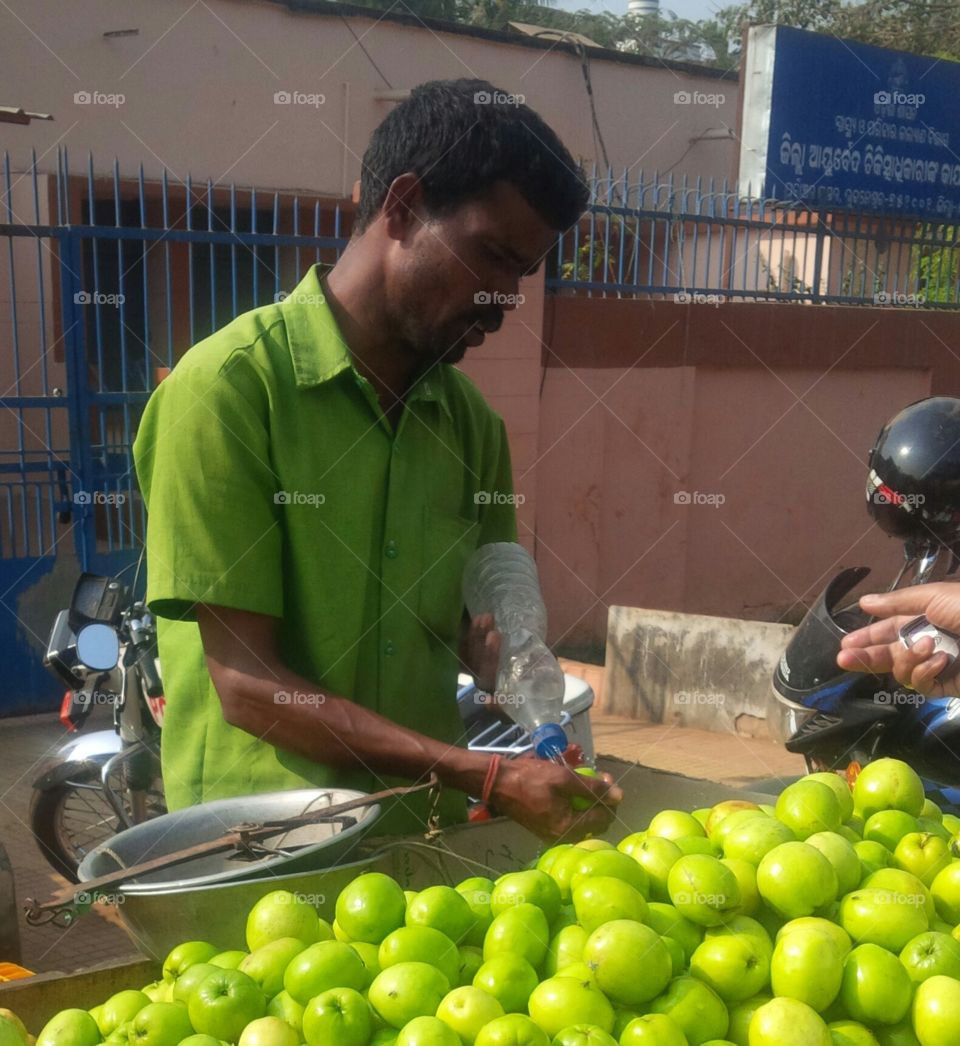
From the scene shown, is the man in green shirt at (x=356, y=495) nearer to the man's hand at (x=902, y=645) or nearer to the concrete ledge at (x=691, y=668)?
the man's hand at (x=902, y=645)

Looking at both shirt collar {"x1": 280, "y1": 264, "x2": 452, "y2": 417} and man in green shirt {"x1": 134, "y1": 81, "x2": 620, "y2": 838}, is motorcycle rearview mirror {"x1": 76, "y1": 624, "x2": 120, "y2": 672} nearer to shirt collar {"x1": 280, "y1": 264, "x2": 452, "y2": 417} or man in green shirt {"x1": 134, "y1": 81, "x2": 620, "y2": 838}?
man in green shirt {"x1": 134, "y1": 81, "x2": 620, "y2": 838}

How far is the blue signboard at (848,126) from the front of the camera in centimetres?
970

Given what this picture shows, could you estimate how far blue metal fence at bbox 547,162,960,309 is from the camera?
7824 mm

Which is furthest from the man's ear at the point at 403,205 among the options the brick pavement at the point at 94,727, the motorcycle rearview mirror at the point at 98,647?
the brick pavement at the point at 94,727

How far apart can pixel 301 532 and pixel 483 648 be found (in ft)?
1.35

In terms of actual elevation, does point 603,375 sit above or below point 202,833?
above

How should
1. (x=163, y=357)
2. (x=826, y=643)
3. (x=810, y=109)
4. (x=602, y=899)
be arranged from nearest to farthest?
(x=602, y=899), (x=826, y=643), (x=163, y=357), (x=810, y=109)

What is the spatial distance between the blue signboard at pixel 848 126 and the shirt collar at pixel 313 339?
803 centimetres

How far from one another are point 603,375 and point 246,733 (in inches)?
243

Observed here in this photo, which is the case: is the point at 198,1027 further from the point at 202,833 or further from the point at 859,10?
the point at 859,10

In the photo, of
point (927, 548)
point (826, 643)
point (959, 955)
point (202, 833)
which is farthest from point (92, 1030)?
point (927, 548)

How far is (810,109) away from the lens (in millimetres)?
9914

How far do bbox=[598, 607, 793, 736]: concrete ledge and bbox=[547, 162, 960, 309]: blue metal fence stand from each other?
2.07 meters

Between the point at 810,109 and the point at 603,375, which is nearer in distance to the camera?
the point at 603,375
